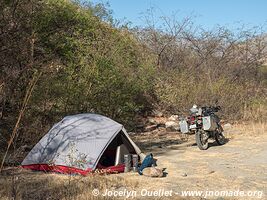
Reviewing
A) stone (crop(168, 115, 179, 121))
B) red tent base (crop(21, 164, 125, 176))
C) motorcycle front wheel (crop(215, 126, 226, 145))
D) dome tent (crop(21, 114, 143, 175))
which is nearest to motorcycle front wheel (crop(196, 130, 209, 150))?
motorcycle front wheel (crop(215, 126, 226, 145))

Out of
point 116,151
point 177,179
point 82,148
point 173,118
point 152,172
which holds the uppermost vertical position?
point 173,118

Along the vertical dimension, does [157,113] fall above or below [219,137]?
above

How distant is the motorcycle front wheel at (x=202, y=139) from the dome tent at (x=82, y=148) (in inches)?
85.4

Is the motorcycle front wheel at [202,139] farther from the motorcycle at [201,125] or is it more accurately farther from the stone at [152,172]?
the stone at [152,172]

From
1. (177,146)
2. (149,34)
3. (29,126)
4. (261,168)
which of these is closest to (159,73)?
(149,34)

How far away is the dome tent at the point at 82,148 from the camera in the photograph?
6.69 m

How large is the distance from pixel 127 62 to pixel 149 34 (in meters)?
5.15

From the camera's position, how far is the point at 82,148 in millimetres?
6898

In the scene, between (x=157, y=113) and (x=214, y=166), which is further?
(x=157, y=113)

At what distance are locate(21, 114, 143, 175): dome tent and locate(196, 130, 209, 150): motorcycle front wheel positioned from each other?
2.17 metres

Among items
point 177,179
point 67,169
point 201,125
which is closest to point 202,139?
point 201,125

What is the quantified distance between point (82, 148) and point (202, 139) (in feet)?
12.2

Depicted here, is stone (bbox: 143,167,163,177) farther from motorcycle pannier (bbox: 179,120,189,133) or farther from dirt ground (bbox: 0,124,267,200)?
motorcycle pannier (bbox: 179,120,189,133)

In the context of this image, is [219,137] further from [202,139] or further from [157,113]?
[157,113]
